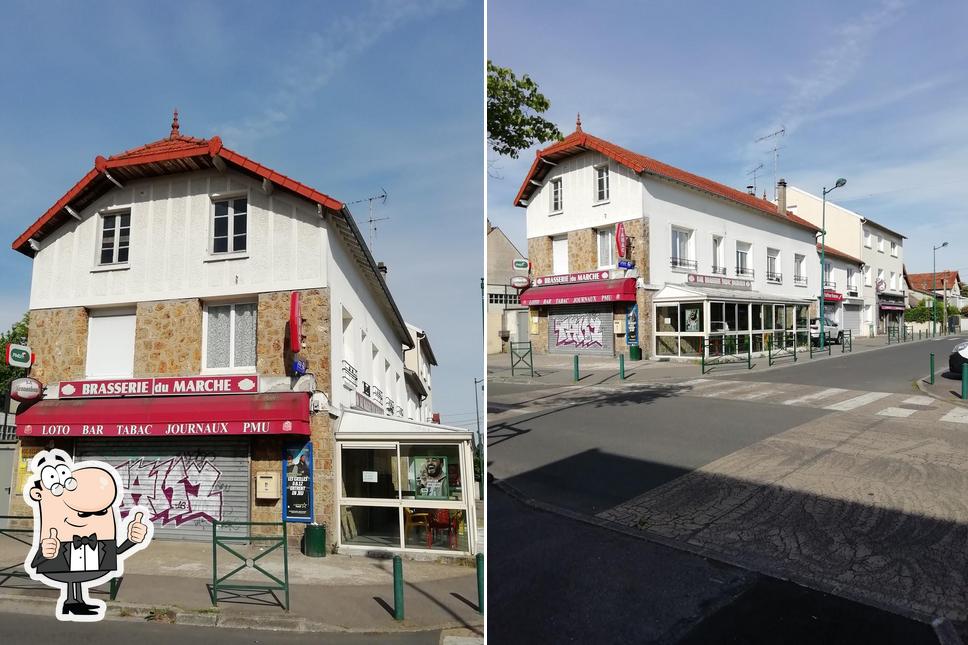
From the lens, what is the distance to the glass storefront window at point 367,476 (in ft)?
7.04

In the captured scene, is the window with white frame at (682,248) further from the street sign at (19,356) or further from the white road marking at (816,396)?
the street sign at (19,356)

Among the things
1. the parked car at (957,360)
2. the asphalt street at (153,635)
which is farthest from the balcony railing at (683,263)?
the asphalt street at (153,635)

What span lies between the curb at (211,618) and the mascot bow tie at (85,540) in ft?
0.55

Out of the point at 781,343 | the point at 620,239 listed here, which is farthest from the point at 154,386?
the point at 781,343

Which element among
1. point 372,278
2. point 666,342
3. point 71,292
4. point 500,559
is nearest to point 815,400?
point 666,342

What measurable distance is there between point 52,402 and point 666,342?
18544mm

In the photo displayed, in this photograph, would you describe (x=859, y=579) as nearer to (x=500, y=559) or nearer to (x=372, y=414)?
(x=500, y=559)

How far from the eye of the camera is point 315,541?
2.11 m

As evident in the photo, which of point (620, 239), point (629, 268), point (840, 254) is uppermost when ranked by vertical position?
point (840, 254)

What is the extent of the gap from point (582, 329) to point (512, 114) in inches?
559

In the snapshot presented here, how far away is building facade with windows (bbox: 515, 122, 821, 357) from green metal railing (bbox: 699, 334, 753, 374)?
6 cm

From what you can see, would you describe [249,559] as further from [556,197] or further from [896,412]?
[556,197]

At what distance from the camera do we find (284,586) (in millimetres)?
1999

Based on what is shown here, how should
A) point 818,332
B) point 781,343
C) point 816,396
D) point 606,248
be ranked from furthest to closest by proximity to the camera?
point 818,332 < point 781,343 < point 606,248 < point 816,396
